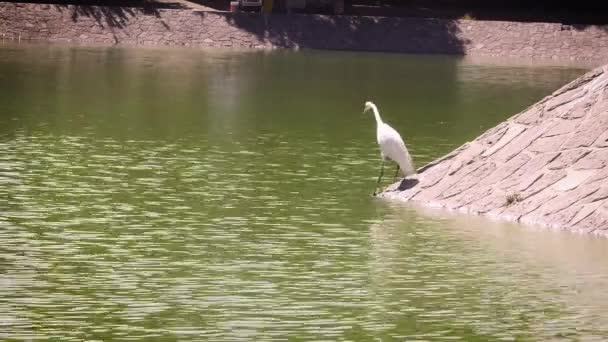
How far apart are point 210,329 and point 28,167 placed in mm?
10599

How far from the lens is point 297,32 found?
57.2 m

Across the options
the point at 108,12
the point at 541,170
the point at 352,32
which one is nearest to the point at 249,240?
the point at 541,170

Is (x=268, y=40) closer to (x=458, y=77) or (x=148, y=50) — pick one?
(x=148, y=50)

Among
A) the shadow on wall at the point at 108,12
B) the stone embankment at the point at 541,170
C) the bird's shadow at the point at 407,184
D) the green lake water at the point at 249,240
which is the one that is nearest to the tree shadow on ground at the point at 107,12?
the shadow on wall at the point at 108,12

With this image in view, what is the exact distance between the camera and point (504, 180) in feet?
67.7

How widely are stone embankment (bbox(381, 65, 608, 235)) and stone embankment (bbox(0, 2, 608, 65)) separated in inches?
1339

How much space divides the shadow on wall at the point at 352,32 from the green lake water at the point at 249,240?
21202 mm

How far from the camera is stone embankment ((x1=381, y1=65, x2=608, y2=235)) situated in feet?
63.9

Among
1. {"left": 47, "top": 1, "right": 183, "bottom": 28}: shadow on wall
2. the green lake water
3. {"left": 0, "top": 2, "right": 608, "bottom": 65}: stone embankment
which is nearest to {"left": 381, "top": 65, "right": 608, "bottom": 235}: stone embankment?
the green lake water

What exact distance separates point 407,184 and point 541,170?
2.11m

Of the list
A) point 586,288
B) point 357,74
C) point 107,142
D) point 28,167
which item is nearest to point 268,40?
point 357,74

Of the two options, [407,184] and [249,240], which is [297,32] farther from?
[249,240]

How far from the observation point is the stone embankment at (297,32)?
181 ft

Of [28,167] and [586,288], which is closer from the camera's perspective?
[586,288]
